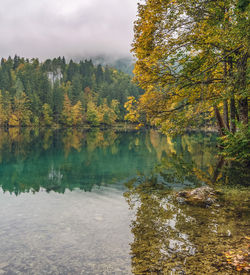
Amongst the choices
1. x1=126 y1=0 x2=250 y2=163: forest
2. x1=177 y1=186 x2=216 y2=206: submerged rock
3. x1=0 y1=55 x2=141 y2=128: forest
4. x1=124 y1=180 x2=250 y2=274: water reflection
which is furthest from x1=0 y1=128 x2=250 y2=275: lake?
x1=0 y1=55 x2=141 y2=128: forest

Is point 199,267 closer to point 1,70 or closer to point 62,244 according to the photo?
point 62,244

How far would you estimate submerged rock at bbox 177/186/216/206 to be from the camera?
9.75 metres

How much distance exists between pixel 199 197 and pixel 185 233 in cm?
326

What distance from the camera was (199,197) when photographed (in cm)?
1010

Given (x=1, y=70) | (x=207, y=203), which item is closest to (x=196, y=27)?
(x=207, y=203)

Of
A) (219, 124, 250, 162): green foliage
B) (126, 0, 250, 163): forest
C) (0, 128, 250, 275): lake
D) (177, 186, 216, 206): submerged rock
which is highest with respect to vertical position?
(126, 0, 250, 163): forest

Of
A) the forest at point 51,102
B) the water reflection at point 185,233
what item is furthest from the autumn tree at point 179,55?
the forest at point 51,102

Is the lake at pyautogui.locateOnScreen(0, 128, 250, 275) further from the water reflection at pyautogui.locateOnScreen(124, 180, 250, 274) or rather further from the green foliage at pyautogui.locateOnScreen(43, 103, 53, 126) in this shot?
the green foliage at pyautogui.locateOnScreen(43, 103, 53, 126)

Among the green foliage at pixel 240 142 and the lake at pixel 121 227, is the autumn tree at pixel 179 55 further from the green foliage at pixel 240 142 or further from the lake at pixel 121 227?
the lake at pixel 121 227

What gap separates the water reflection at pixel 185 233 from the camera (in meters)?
5.54

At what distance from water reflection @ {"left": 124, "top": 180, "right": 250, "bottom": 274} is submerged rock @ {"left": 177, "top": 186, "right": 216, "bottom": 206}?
34 cm

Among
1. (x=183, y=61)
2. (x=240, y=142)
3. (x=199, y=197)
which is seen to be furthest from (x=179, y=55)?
(x=199, y=197)

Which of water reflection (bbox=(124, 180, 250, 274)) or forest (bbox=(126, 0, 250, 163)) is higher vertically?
forest (bbox=(126, 0, 250, 163))

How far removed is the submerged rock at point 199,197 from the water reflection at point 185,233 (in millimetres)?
340
